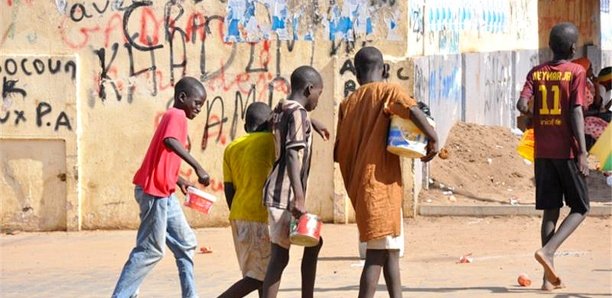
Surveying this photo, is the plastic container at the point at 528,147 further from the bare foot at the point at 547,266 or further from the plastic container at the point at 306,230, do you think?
the plastic container at the point at 306,230

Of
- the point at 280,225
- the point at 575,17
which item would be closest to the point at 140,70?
the point at 280,225

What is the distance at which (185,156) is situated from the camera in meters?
7.73

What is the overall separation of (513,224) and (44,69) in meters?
5.10

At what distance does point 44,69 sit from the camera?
44.0ft

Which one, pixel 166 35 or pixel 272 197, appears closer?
pixel 272 197

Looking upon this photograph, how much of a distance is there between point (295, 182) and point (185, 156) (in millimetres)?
864

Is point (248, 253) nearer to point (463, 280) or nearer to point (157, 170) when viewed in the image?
point (157, 170)

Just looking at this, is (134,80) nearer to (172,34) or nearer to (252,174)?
(172,34)

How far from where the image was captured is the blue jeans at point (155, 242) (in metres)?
8.02

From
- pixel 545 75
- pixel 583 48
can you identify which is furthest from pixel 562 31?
pixel 583 48

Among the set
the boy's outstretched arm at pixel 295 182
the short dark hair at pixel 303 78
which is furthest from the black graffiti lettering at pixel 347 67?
the boy's outstretched arm at pixel 295 182

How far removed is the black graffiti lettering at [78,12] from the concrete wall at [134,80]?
1 centimetres

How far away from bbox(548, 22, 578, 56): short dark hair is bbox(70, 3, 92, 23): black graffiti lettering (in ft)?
20.0

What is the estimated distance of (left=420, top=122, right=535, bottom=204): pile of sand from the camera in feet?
45.8
